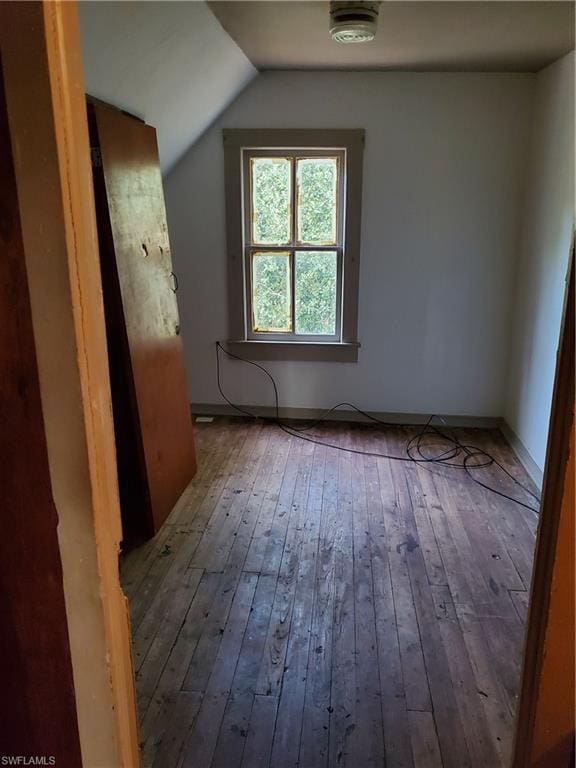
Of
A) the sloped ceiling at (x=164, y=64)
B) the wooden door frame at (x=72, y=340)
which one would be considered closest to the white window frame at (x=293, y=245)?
the sloped ceiling at (x=164, y=64)

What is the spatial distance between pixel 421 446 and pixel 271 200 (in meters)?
1.95

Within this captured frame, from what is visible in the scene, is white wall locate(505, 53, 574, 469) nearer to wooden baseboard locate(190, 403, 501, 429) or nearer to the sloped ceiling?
wooden baseboard locate(190, 403, 501, 429)

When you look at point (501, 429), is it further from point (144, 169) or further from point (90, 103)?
point (90, 103)

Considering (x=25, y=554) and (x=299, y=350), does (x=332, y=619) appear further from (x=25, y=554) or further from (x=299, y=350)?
(x=299, y=350)

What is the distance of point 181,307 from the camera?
4160 mm

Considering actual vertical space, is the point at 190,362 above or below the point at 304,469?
above

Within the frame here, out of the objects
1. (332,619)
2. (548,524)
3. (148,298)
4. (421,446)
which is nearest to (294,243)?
(148,298)

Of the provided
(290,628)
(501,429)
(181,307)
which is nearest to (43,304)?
(290,628)

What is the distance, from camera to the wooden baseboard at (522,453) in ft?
10.7

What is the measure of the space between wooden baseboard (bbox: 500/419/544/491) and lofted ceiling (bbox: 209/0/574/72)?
2127 mm

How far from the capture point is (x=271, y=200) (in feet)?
12.8

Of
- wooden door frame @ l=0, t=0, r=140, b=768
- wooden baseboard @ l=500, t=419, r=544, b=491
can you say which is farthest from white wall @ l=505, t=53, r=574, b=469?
wooden door frame @ l=0, t=0, r=140, b=768

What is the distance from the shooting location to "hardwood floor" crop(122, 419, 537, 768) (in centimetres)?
167

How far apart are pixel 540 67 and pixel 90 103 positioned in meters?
2.64
